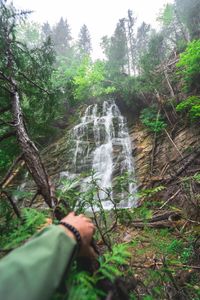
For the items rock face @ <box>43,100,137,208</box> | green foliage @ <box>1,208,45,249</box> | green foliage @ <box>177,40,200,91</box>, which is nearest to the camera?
green foliage @ <box>1,208,45,249</box>

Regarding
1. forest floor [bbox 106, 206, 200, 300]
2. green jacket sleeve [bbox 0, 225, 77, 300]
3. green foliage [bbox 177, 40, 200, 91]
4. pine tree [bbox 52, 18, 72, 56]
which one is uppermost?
pine tree [bbox 52, 18, 72, 56]

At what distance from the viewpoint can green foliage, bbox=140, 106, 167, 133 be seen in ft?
46.4

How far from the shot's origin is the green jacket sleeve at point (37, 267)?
3.21 feet

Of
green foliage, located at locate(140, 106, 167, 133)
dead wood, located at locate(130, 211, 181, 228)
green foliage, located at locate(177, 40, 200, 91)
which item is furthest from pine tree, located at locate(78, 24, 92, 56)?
dead wood, located at locate(130, 211, 181, 228)

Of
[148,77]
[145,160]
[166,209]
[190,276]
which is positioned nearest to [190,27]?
[148,77]

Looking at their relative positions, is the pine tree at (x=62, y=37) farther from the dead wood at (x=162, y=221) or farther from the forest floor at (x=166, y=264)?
the forest floor at (x=166, y=264)

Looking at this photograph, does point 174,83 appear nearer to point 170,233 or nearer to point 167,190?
point 167,190

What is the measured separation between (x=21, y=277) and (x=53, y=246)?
21 cm

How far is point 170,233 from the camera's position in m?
7.12

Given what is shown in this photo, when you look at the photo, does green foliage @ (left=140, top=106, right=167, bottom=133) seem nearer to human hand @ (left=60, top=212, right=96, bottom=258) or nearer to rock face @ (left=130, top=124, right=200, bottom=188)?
rock face @ (left=130, top=124, right=200, bottom=188)

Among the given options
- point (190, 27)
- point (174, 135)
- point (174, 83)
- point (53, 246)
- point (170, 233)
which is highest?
point (190, 27)

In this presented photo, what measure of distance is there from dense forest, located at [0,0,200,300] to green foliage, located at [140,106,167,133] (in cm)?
6

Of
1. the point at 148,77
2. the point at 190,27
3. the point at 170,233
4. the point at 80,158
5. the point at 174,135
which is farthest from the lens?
the point at 190,27

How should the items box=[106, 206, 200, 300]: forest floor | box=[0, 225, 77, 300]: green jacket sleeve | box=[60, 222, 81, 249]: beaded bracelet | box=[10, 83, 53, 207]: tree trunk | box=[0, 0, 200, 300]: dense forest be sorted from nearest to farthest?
1. box=[0, 225, 77, 300]: green jacket sleeve
2. box=[60, 222, 81, 249]: beaded bracelet
3. box=[0, 0, 200, 300]: dense forest
4. box=[10, 83, 53, 207]: tree trunk
5. box=[106, 206, 200, 300]: forest floor
